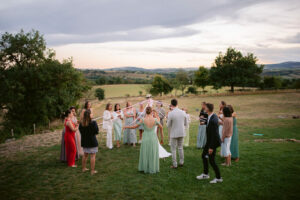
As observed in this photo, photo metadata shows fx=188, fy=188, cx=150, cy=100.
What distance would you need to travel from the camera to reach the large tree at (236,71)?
48.5m

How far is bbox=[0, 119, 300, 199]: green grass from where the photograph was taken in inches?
197

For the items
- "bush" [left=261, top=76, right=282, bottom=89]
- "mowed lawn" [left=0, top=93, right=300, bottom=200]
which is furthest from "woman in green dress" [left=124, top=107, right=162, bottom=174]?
"bush" [left=261, top=76, right=282, bottom=89]

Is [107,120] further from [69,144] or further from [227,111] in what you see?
[227,111]

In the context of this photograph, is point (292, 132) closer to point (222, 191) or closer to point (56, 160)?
point (222, 191)

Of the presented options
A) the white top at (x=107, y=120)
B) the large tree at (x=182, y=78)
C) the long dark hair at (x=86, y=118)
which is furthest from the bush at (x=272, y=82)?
the long dark hair at (x=86, y=118)

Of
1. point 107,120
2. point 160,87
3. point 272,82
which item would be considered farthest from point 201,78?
point 107,120

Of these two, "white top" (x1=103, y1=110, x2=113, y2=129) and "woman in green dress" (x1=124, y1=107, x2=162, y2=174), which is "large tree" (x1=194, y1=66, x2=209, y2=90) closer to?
"white top" (x1=103, y1=110, x2=113, y2=129)

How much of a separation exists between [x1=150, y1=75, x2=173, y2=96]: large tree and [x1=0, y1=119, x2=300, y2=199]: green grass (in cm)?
5685

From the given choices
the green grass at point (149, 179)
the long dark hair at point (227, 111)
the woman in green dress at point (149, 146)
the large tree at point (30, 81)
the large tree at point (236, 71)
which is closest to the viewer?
the green grass at point (149, 179)

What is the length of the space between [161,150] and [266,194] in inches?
167

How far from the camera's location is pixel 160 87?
6500 centimetres

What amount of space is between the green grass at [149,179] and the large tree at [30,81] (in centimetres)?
1396

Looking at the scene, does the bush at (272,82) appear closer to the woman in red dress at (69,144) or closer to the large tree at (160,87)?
the large tree at (160,87)

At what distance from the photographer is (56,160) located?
7996 mm
